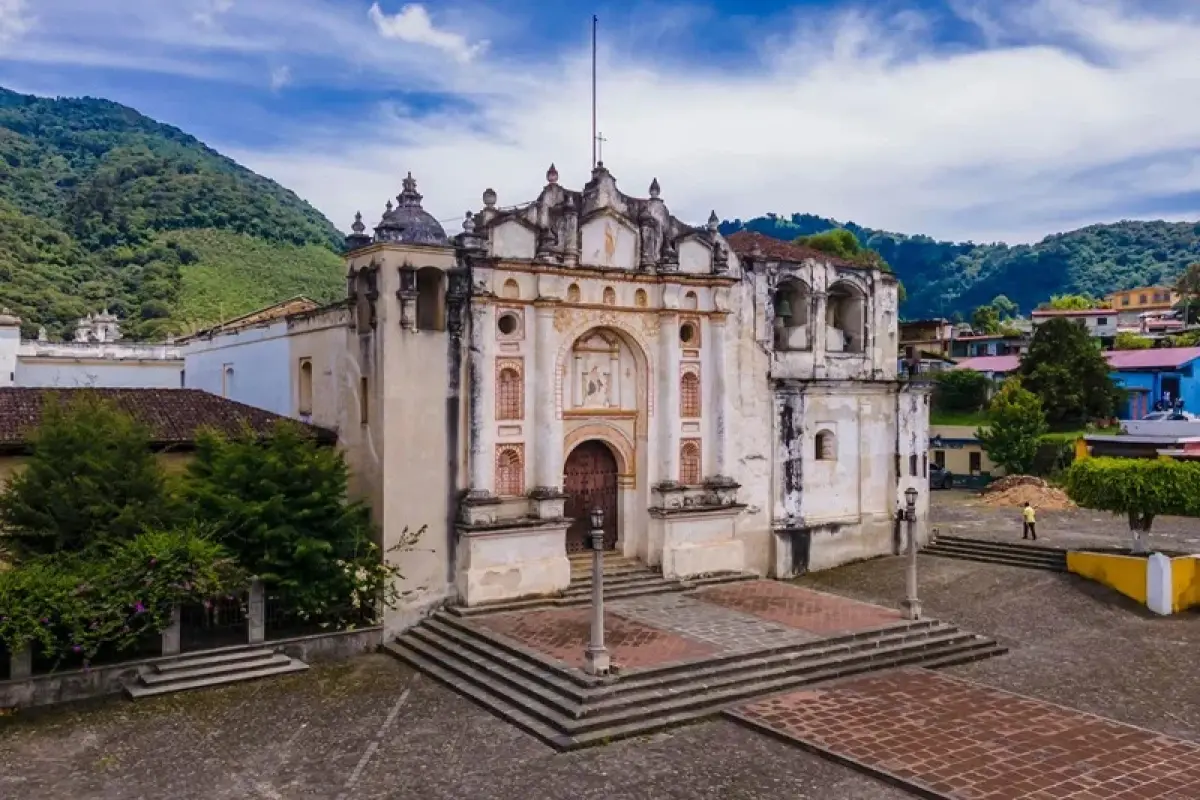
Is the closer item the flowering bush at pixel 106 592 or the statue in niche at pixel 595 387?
the flowering bush at pixel 106 592

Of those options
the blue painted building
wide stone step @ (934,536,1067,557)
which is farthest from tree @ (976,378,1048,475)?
wide stone step @ (934,536,1067,557)

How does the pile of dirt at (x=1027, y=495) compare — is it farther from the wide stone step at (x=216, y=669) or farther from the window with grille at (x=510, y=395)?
the wide stone step at (x=216, y=669)

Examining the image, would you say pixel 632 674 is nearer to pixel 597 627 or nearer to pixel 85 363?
pixel 597 627

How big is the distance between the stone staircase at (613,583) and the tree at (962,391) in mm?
33530

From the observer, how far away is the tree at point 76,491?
1552 centimetres

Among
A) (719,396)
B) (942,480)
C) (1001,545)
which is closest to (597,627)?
(719,396)

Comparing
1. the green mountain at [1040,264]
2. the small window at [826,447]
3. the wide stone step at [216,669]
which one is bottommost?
the wide stone step at [216,669]

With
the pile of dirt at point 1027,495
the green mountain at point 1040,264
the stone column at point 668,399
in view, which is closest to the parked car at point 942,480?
the pile of dirt at point 1027,495

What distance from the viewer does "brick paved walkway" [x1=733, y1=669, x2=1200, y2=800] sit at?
463 inches

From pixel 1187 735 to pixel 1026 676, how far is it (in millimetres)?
2991

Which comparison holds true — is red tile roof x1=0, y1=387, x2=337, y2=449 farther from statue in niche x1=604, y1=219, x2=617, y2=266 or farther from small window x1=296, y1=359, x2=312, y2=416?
statue in niche x1=604, y1=219, x2=617, y2=266

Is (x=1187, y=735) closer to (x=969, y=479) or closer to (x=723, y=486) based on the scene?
(x=723, y=486)

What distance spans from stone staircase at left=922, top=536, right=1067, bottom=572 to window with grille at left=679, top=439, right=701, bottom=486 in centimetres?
764

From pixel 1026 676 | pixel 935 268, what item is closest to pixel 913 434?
pixel 1026 676
